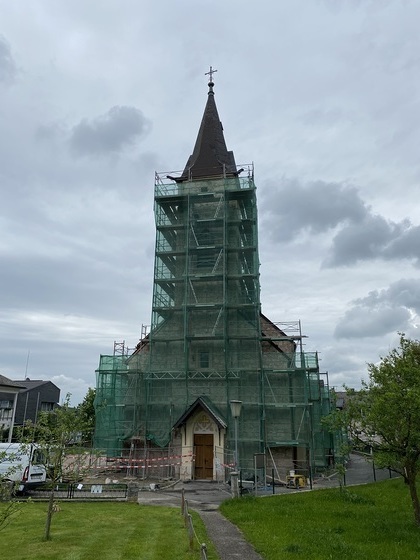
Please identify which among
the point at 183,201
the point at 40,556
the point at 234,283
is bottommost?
the point at 40,556

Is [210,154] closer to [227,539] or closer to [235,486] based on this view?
[235,486]

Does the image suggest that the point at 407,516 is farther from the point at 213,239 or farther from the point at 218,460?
the point at 213,239

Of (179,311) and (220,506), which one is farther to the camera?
(179,311)

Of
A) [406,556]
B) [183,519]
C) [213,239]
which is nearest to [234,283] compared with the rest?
[213,239]

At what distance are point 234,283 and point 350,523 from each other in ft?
71.1

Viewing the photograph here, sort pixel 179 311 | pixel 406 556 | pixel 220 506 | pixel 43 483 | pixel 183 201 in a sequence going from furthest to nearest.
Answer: pixel 183 201, pixel 179 311, pixel 43 483, pixel 220 506, pixel 406 556

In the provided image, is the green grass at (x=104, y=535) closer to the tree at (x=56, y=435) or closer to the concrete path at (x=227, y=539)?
the concrete path at (x=227, y=539)

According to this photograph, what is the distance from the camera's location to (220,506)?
747 inches

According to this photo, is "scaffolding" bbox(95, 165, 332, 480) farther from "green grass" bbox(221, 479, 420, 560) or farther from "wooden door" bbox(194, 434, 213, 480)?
"green grass" bbox(221, 479, 420, 560)

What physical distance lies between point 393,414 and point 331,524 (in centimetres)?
424

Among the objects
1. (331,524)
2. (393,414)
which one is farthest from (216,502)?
(393,414)

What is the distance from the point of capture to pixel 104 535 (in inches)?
548

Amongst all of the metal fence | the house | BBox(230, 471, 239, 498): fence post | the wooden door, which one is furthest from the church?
the house

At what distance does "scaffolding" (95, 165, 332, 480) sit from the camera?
100ft
